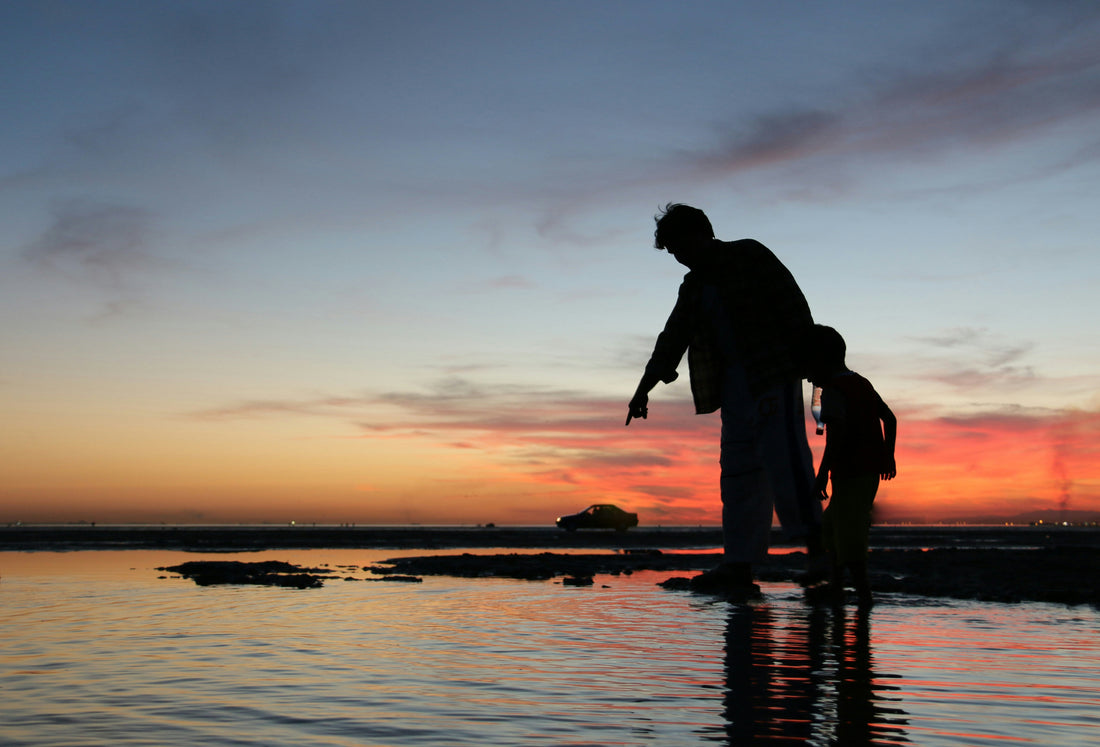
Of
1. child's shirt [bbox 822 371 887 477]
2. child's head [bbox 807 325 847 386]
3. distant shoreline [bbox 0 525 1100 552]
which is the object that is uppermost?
child's head [bbox 807 325 847 386]

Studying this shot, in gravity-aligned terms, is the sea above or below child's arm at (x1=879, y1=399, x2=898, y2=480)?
below

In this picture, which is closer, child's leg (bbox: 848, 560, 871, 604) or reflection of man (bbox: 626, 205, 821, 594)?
child's leg (bbox: 848, 560, 871, 604)

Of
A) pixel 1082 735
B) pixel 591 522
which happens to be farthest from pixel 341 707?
pixel 591 522

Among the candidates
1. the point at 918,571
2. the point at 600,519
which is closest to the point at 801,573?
the point at 918,571

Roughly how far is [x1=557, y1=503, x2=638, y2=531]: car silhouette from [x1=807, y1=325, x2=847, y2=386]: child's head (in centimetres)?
4082

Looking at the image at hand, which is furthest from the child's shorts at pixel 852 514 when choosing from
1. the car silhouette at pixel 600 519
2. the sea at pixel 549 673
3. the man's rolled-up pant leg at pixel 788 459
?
the car silhouette at pixel 600 519

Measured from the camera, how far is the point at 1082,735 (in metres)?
2.80

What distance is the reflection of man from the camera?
661 cm

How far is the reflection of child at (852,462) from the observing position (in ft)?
21.0

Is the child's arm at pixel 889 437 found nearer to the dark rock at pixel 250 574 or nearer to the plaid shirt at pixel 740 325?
the plaid shirt at pixel 740 325

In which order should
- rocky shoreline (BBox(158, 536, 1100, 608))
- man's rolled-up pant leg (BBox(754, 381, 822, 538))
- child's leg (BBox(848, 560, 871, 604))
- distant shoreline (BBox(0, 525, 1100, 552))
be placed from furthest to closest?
distant shoreline (BBox(0, 525, 1100, 552))
rocky shoreline (BBox(158, 536, 1100, 608))
man's rolled-up pant leg (BBox(754, 381, 822, 538))
child's leg (BBox(848, 560, 871, 604))

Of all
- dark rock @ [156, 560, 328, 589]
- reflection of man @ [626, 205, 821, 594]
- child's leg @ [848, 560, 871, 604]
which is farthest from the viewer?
dark rock @ [156, 560, 328, 589]

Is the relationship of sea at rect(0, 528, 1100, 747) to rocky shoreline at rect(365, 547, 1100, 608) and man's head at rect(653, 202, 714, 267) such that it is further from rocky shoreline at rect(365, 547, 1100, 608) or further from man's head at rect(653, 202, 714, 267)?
man's head at rect(653, 202, 714, 267)

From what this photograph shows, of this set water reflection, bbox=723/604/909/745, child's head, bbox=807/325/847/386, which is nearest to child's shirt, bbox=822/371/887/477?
child's head, bbox=807/325/847/386
